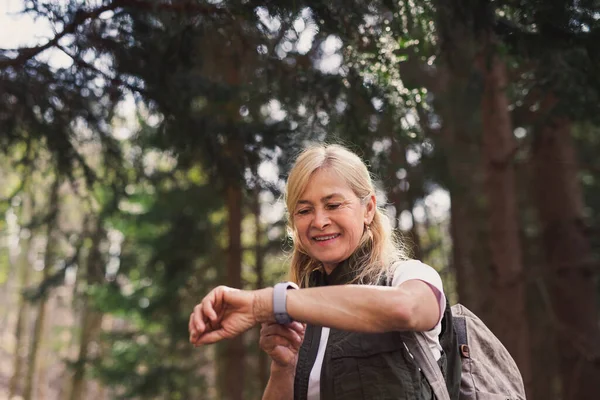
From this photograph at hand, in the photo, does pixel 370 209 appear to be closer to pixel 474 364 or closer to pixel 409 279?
pixel 409 279

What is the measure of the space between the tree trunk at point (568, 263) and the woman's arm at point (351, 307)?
7885 mm

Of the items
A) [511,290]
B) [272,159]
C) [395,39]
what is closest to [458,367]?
[395,39]

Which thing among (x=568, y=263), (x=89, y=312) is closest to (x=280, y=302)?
(x=568, y=263)

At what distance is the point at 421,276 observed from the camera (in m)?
2.36

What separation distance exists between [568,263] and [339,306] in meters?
8.64

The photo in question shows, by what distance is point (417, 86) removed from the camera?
17.1 ft

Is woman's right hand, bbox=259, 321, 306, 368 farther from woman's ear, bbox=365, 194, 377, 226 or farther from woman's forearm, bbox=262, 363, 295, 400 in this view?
woman's ear, bbox=365, 194, 377, 226

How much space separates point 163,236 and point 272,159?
292 inches

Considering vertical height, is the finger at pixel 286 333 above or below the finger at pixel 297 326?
below

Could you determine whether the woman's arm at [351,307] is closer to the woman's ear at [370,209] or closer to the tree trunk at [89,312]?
the woman's ear at [370,209]

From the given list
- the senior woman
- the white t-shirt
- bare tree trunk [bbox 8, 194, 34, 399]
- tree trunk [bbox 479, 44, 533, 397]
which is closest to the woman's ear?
the senior woman

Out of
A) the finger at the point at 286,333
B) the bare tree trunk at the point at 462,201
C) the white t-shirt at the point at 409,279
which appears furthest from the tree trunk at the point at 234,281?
the finger at the point at 286,333

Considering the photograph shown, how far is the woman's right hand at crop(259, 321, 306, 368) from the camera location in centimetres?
246

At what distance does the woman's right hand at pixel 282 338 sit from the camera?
2461 mm
